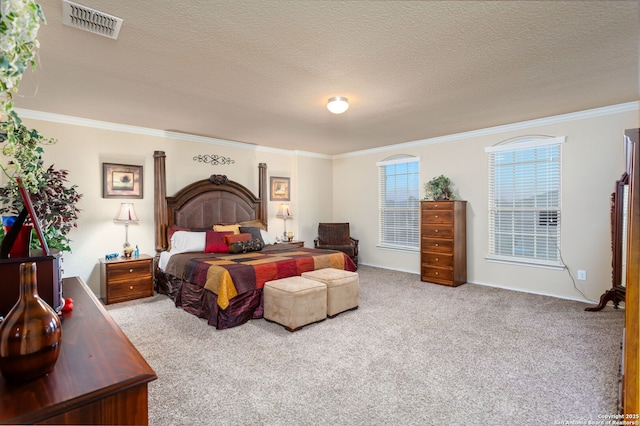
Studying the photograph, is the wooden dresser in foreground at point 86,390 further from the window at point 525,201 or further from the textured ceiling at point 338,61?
the window at point 525,201

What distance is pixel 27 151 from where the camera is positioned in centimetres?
117

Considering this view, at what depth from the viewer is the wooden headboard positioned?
4867 mm

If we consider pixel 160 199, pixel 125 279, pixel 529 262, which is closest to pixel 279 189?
pixel 160 199

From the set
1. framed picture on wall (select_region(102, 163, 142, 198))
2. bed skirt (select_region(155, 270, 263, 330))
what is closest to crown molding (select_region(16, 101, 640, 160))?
framed picture on wall (select_region(102, 163, 142, 198))

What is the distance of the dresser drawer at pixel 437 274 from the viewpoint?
5.02 meters

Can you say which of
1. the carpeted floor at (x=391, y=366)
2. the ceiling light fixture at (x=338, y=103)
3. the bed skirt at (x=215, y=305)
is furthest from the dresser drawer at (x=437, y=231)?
the bed skirt at (x=215, y=305)

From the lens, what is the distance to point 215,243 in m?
4.70

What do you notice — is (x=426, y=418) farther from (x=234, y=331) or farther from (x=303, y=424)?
(x=234, y=331)

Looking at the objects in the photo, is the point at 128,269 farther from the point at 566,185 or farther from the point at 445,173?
the point at 566,185

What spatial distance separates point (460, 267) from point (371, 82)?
345 centimetres

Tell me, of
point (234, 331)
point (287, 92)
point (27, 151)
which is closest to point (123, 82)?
point (287, 92)

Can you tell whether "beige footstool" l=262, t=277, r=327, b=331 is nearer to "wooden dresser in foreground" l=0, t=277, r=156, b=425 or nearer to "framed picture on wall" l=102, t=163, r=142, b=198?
"wooden dresser in foreground" l=0, t=277, r=156, b=425

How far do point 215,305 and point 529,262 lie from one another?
4365 mm

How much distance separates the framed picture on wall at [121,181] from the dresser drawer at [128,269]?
1.07 meters
